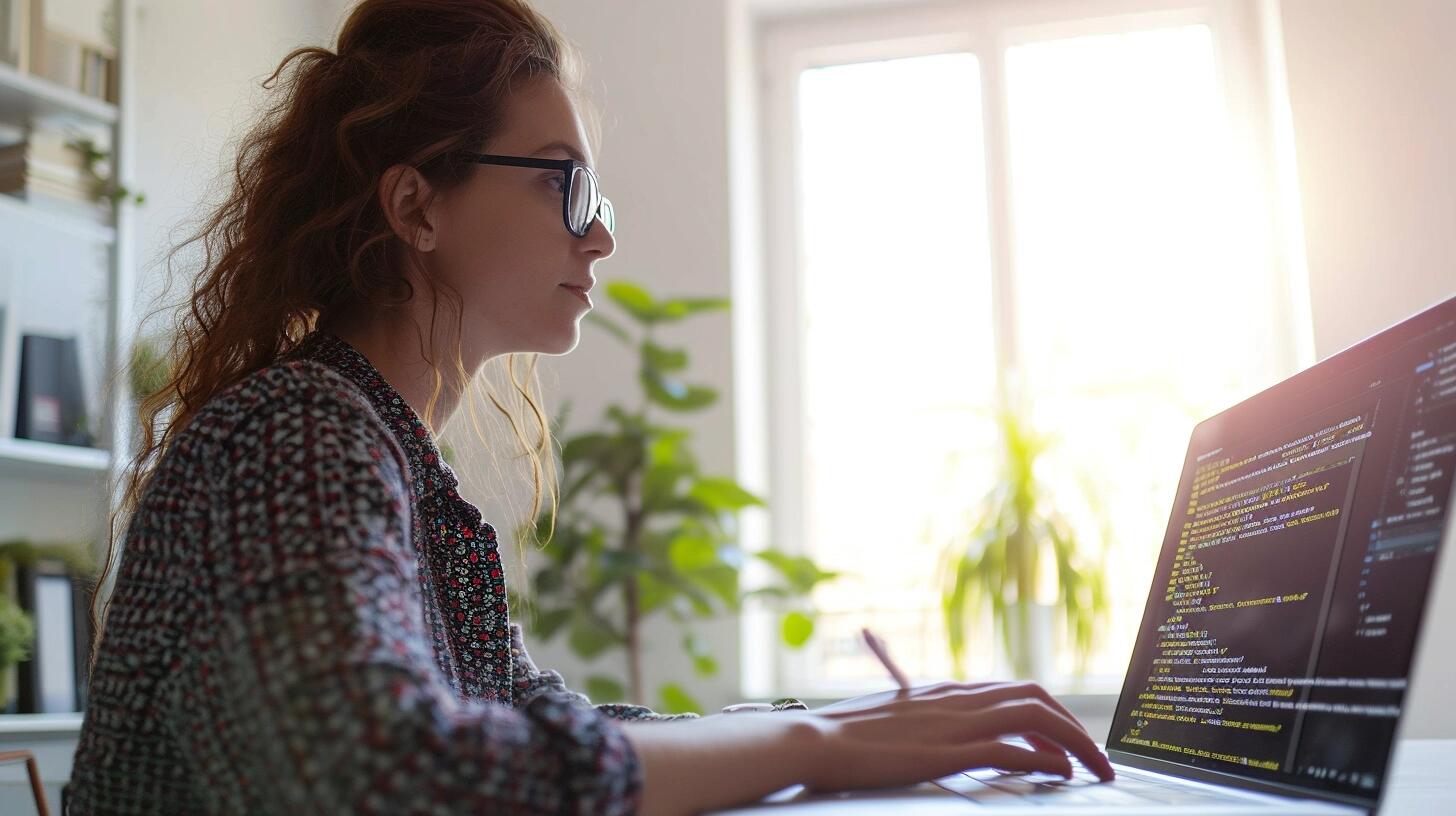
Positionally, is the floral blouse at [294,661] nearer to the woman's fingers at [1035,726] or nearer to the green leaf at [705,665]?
the woman's fingers at [1035,726]

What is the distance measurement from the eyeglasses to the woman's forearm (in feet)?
1.80

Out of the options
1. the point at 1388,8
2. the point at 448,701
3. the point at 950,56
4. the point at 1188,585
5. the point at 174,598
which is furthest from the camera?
the point at 950,56

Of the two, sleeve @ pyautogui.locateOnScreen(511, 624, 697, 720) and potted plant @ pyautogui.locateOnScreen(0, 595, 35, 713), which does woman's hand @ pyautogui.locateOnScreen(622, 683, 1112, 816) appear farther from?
potted plant @ pyautogui.locateOnScreen(0, 595, 35, 713)

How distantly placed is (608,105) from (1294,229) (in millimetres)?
1828

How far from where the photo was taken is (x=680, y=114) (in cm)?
327

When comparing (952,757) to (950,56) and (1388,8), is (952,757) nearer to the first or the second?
(1388,8)

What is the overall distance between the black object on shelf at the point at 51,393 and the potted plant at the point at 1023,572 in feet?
6.47

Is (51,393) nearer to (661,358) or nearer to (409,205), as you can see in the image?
(661,358)

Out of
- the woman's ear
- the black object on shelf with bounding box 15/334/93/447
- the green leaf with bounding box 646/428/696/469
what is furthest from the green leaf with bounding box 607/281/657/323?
the woman's ear

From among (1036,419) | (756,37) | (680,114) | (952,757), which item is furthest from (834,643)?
(952,757)

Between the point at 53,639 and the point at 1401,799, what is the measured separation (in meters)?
2.19

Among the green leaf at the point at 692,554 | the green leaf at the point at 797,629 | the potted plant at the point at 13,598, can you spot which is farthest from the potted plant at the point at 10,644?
the green leaf at the point at 797,629

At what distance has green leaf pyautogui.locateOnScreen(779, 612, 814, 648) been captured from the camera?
2.92m

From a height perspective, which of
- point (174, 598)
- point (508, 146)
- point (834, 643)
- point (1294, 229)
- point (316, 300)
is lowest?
point (834, 643)
